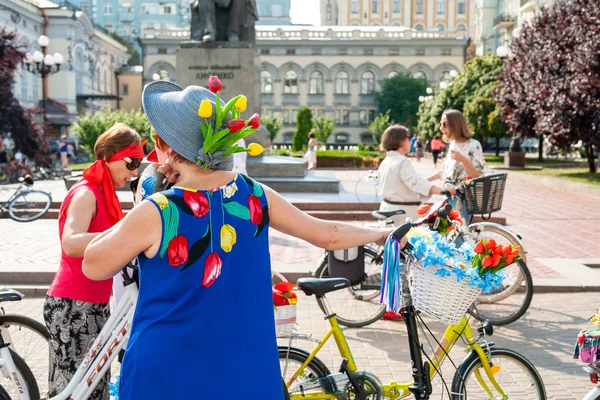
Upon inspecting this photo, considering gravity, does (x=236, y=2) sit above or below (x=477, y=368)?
above

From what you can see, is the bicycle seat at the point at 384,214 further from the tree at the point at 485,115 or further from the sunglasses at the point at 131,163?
the tree at the point at 485,115

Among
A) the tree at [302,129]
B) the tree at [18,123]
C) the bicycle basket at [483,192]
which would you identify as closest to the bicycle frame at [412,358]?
the bicycle basket at [483,192]

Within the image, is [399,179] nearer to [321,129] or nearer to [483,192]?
[483,192]

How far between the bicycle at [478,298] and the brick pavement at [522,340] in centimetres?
13

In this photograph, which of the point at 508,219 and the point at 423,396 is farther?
the point at 508,219

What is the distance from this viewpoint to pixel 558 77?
2662cm

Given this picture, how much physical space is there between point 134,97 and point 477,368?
82947 mm

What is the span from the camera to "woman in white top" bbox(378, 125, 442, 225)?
7.09 meters

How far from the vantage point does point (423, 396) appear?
3.95 metres

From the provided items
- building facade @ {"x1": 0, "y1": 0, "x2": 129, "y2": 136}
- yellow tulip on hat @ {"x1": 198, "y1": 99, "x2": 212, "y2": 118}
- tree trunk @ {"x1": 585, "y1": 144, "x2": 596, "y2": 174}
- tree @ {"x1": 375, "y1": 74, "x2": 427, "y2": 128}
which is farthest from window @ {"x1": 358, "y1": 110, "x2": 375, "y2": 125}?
yellow tulip on hat @ {"x1": 198, "y1": 99, "x2": 212, "y2": 118}

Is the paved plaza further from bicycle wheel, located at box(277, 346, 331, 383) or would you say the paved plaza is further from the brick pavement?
bicycle wheel, located at box(277, 346, 331, 383)

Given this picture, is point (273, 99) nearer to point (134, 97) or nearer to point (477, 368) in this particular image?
point (134, 97)

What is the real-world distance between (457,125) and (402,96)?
69.7 meters

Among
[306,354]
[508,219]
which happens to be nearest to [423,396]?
[306,354]
